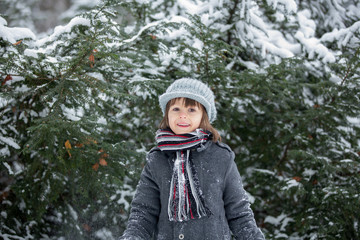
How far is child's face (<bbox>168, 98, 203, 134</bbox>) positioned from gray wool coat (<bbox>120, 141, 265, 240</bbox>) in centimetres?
18

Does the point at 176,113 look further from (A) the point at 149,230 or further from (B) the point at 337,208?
(B) the point at 337,208

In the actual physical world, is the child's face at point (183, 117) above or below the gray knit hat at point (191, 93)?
below

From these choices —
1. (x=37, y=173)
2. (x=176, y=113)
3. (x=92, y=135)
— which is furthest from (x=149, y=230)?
(x=37, y=173)

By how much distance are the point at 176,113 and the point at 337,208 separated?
2.75 m

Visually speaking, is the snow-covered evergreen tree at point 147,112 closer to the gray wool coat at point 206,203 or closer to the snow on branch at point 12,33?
the snow on branch at point 12,33

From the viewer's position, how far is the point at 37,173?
3746mm

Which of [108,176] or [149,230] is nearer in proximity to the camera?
[149,230]

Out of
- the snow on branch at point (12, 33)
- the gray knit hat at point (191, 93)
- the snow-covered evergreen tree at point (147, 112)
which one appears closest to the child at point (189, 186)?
the gray knit hat at point (191, 93)

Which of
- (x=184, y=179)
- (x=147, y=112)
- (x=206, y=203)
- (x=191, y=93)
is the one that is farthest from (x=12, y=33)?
(x=206, y=203)

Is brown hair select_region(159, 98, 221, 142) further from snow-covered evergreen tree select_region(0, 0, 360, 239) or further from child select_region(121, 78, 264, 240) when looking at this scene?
snow-covered evergreen tree select_region(0, 0, 360, 239)

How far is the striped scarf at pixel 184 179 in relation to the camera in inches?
79.7

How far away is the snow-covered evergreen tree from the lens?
291 cm

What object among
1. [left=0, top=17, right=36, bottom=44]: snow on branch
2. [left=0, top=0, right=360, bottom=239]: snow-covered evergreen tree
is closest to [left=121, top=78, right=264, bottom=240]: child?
[left=0, top=0, right=360, bottom=239]: snow-covered evergreen tree

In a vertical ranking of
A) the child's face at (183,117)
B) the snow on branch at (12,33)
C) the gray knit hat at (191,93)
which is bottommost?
the child's face at (183,117)
